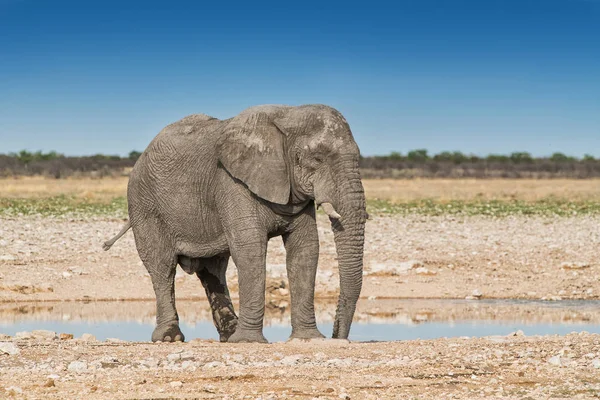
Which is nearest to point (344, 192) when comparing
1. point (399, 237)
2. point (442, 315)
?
point (442, 315)

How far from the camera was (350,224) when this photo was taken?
1066 cm

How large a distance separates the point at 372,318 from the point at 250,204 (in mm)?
4846

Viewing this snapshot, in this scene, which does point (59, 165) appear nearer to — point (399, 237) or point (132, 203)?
point (399, 237)

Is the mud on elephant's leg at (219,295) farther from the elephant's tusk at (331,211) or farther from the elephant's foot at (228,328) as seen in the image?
the elephant's tusk at (331,211)

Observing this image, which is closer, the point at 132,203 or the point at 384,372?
the point at 384,372

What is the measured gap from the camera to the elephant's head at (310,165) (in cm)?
1071

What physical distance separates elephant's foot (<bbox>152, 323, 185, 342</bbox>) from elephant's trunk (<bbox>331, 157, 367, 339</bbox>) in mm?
2651

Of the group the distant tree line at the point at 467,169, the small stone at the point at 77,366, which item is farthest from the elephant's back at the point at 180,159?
the distant tree line at the point at 467,169

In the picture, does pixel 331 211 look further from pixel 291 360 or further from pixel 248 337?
pixel 248 337

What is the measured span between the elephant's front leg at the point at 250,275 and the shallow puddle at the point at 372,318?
2.01m

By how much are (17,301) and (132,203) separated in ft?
17.6

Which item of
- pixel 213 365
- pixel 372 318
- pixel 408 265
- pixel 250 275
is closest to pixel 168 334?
pixel 250 275

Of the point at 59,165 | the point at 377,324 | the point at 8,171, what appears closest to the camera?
the point at 377,324

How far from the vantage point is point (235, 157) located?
37.5ft
